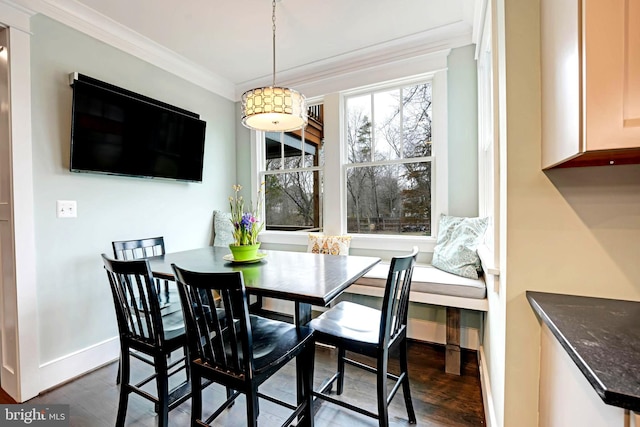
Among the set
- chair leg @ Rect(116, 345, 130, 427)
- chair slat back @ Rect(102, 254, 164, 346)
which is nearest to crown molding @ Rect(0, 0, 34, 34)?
chair slat back @ Rect(102, 254, 164, 346)

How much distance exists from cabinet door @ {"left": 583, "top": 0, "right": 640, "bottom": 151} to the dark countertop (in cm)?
48

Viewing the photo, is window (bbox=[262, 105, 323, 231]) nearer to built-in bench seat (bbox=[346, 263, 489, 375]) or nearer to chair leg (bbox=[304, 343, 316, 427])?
built-in bench seat (bbox=[346, 263, 489, 375])

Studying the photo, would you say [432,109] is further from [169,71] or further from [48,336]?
[48,336]

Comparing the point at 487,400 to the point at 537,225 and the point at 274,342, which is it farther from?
the point at 274,342

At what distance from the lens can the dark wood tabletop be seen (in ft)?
4.31

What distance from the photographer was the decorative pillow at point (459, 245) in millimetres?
2230

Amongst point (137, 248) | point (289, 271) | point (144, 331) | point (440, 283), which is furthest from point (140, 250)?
point (440, 283)

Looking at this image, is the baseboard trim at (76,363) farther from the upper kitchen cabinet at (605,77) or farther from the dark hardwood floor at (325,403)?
the upper kitchen cabinet at (605,77)

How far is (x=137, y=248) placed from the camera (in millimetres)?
2312

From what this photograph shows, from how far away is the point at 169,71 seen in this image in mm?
2930

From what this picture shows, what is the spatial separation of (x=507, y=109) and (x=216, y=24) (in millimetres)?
2339

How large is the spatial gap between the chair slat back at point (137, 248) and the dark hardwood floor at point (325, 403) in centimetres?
87

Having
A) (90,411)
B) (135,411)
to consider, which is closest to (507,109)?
(135,411)

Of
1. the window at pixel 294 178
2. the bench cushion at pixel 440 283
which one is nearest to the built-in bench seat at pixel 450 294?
the bench cushion at pixel 440 283
